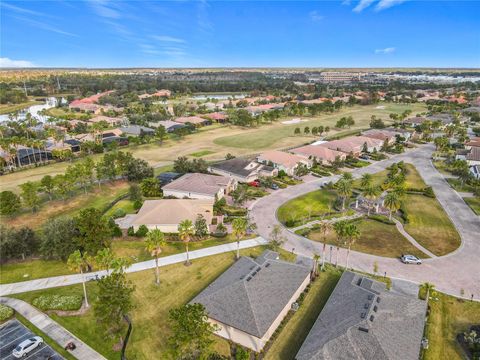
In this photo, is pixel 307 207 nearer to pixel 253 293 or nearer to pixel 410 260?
pixel 410 260

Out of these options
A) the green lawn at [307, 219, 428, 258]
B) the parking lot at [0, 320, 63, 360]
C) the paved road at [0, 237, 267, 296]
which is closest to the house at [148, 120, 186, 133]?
the paved road at [0, 237, 267, 296]

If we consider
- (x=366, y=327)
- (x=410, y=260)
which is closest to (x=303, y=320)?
(x=366, y=327)

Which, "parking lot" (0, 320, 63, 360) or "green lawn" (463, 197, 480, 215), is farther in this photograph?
"green lawn" (463, 197, 480, 215)

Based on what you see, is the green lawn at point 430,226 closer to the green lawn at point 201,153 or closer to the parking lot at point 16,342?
the parking lot at point 16,342

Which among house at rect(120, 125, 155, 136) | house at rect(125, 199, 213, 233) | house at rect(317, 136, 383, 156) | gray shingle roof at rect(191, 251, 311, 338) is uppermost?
house at rect(120, 125, 155, 136)

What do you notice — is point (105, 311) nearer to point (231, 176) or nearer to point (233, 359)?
point (233, 359)

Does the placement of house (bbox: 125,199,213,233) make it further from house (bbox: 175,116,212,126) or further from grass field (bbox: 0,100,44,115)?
grass field (bbox: 0,100,44,115)

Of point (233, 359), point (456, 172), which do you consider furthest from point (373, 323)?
point (456, 172)
